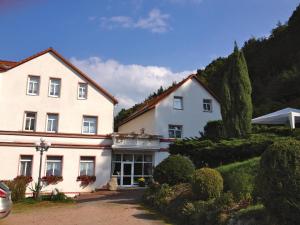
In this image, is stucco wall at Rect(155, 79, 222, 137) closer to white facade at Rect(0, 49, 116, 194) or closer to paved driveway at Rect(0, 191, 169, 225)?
white facade at Rect(0, 49, 116, 194)

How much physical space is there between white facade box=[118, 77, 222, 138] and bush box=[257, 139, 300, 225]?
75.6 ft

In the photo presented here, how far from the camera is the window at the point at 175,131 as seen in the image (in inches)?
1282

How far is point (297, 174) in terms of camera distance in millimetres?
8258

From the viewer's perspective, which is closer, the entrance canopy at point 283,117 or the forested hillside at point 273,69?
the entrance canopy at point 283,117

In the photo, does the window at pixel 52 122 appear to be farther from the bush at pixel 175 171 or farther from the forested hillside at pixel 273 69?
the forested hillside at pixel 273 69

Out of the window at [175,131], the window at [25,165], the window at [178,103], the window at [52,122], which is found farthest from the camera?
the window at [178,103]

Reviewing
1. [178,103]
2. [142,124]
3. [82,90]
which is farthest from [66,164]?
[178,103]

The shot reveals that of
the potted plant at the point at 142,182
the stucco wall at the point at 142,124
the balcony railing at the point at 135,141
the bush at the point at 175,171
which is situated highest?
the stucco wall at the point at 142,124

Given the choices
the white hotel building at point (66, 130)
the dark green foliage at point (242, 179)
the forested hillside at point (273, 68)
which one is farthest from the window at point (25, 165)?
the forested hillside at point (273, 68)

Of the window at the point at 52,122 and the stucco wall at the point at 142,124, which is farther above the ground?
the stucco wall at the point at 142,124

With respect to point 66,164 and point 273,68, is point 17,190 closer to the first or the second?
point 66,164

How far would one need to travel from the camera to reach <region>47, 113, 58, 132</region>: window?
2888cm

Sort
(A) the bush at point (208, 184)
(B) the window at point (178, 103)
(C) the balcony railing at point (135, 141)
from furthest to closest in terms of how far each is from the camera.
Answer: (B) the window at point (178, 103)
(C) the balcony railing at point (135, 141)
(A) the bush at point (208, 184)

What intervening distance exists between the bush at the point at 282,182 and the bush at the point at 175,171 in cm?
995
